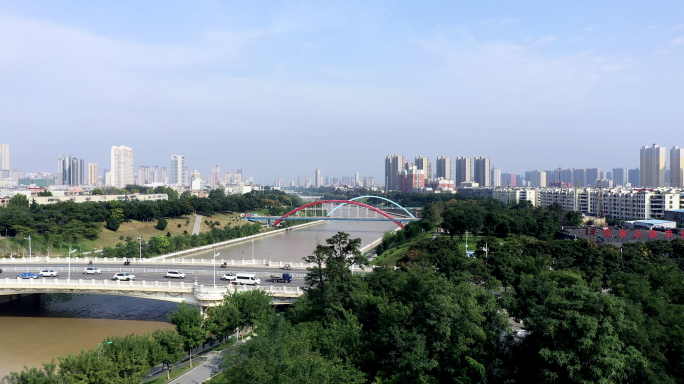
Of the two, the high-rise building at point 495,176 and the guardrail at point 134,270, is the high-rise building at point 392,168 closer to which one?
the high-rise building at point 495,176

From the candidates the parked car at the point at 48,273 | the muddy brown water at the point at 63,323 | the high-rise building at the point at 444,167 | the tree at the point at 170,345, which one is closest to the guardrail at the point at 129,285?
the muddy brown water at the point at 63,323

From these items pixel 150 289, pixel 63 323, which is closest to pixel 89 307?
pixel 63 323

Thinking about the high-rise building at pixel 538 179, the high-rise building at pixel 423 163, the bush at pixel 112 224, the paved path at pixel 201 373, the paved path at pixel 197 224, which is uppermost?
the high-rise building at pixel 423 163

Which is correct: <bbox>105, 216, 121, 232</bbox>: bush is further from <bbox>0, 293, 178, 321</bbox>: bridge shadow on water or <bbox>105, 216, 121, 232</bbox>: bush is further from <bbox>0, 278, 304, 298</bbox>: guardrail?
<bbox>0, 278, 304, 298</bbox>: guardrail

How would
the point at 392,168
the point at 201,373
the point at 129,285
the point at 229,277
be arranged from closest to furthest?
1. the point at 201,373
2. the point at 129,285
3. the point at 229,277
4. the point at 392,168

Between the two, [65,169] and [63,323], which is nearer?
[63,323]

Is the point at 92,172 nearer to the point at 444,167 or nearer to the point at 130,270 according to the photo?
the point at 444,167

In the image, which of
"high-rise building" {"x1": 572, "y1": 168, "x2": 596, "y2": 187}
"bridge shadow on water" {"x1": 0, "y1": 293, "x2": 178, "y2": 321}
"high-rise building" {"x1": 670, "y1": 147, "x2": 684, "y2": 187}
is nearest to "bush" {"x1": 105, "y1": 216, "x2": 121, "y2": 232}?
"bridge shadow on water" {"x1": 0, "y1": 293, "x2": 178, "y2": 321}
